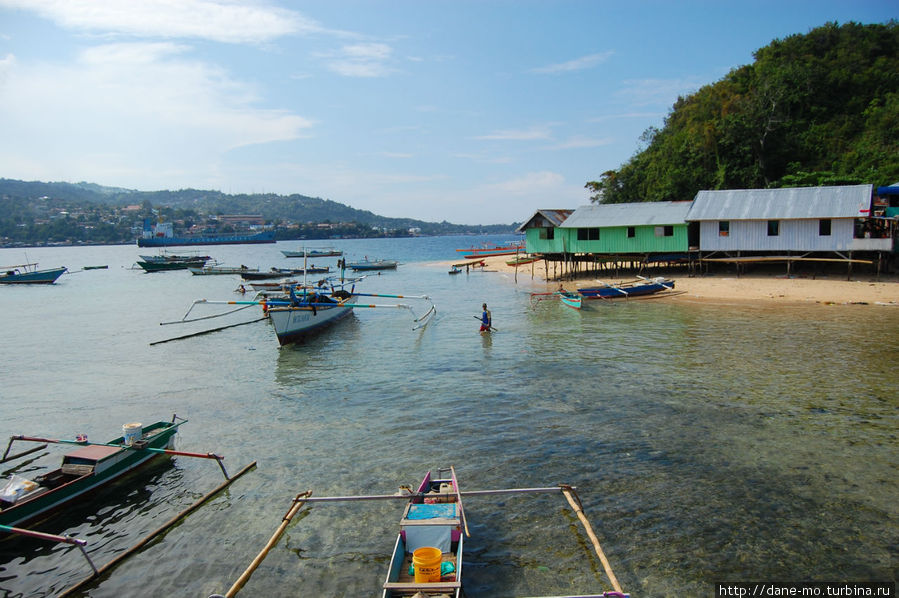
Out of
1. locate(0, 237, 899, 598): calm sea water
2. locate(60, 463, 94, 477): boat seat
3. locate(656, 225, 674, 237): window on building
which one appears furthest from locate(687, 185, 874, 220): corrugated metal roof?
locate(60, 463, 94, 477): boat seat

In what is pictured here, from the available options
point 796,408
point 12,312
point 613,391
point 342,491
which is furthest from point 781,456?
point 12,312

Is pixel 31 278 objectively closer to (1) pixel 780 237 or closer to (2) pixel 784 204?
(1) pixel 780 237

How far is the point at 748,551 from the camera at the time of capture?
8930 millimetres

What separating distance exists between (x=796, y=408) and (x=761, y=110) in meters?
48.2

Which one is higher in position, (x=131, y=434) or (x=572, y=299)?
(x=572, y=299)

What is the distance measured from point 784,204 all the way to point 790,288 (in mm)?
6721

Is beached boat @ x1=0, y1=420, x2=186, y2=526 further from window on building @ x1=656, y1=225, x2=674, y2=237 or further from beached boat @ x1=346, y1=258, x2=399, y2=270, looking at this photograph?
beached boat @ x1=346, y1=258, x2=399, y2=270

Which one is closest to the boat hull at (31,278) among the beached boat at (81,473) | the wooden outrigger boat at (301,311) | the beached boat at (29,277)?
the beached boat at (29,277)

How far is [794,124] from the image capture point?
53.4m

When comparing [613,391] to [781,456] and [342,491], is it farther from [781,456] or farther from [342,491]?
[342,491]

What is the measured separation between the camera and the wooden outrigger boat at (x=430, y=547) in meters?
7.25

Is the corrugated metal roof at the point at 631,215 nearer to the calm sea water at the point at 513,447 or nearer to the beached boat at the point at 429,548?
the calm sea water at the point at 513,447

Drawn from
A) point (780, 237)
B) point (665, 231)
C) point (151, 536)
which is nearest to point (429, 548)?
point (151, 536)

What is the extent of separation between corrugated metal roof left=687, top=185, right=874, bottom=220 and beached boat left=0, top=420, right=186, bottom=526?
35443 millimetres
